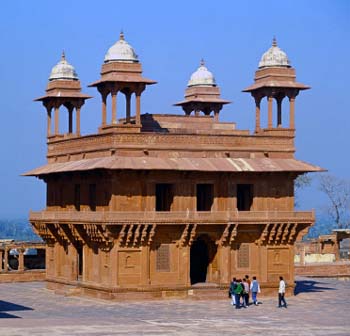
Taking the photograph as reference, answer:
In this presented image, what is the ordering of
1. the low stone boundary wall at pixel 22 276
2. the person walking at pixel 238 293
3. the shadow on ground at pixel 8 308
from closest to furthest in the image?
1. the shadow on ground at pixel 8 308
2. the person walking at pixel 238 293
3. the low stone boundary wall at pixel 22 276

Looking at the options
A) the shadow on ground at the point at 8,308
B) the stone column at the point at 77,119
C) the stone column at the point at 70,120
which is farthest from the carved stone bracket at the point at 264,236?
the stone column at the point at 70,120

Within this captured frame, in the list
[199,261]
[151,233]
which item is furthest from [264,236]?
[151,233]

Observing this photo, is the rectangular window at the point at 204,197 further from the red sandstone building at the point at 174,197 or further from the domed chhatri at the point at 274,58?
the domed chhatri at the point at 274,58

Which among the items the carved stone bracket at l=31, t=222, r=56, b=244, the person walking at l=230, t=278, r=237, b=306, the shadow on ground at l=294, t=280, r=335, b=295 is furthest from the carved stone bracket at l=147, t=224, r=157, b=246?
the shadow on ground at l=294, t=280, r=335, b=295

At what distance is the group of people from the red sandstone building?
2640 millimetres

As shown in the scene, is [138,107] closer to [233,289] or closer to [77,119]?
[77,119]

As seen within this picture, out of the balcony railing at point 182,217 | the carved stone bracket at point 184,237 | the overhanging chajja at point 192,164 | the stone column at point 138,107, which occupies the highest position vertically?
the stone column at point 138,107

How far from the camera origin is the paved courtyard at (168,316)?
121ft

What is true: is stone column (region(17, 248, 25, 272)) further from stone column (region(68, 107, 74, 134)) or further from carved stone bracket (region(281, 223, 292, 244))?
carved stone bracket (region(281, 223, 292, 244))

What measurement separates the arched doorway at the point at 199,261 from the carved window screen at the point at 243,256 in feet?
4.90

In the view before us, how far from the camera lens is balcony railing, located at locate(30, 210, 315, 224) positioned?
1838 inches

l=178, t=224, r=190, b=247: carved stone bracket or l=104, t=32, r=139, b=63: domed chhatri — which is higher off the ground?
l=104, t=32, r=139, b=63: domed chhatri

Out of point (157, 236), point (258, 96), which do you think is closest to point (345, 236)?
point (258, 96)

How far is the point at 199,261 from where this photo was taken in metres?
50.5
